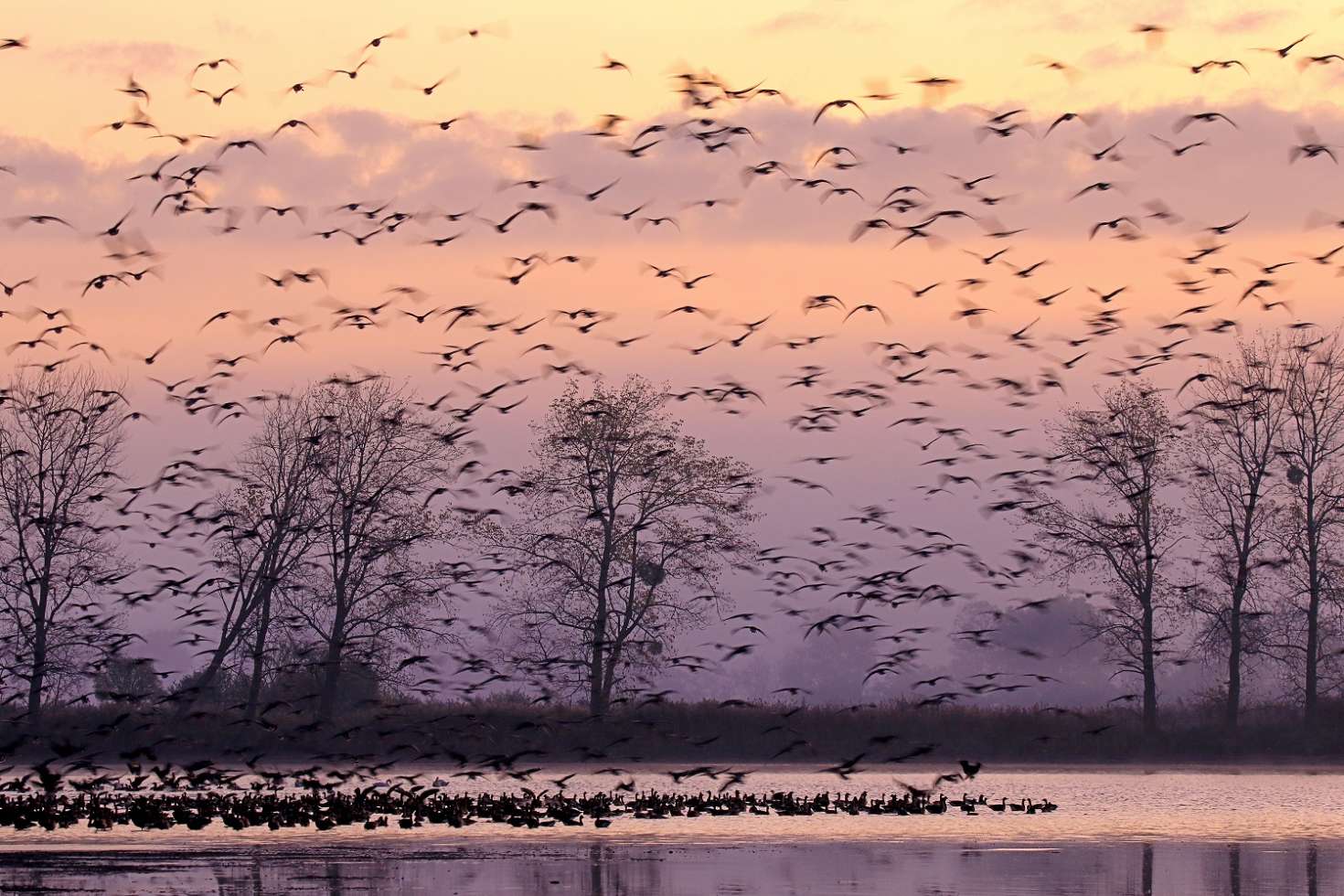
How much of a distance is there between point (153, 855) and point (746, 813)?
1482 centimetres

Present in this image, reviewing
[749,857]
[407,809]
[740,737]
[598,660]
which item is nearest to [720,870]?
[749,857]

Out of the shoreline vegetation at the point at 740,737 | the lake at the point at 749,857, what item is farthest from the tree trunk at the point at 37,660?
the lake at the point at 749,857

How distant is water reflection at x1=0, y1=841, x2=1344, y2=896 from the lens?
27953 millimetres

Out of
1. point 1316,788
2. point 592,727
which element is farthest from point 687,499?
point 1316,788

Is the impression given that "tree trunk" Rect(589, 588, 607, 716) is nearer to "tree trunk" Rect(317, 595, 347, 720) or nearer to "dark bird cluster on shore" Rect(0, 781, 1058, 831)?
"tree trunk" Rect(317, 595, 347, 720)

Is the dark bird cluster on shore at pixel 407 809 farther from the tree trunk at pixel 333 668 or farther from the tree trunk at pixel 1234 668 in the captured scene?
the tree trunk at pixel 1234 668

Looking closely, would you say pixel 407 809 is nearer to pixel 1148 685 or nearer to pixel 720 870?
pixel 720 870

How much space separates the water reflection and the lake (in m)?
0.05

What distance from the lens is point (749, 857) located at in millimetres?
32938

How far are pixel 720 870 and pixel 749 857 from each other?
232cm

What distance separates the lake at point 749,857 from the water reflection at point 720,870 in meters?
0.05

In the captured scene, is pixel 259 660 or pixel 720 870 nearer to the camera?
pixel 720 870

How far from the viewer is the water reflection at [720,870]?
91.7 ft

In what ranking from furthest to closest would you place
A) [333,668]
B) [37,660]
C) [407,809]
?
[333,668] → [37,660] → [407,809]
